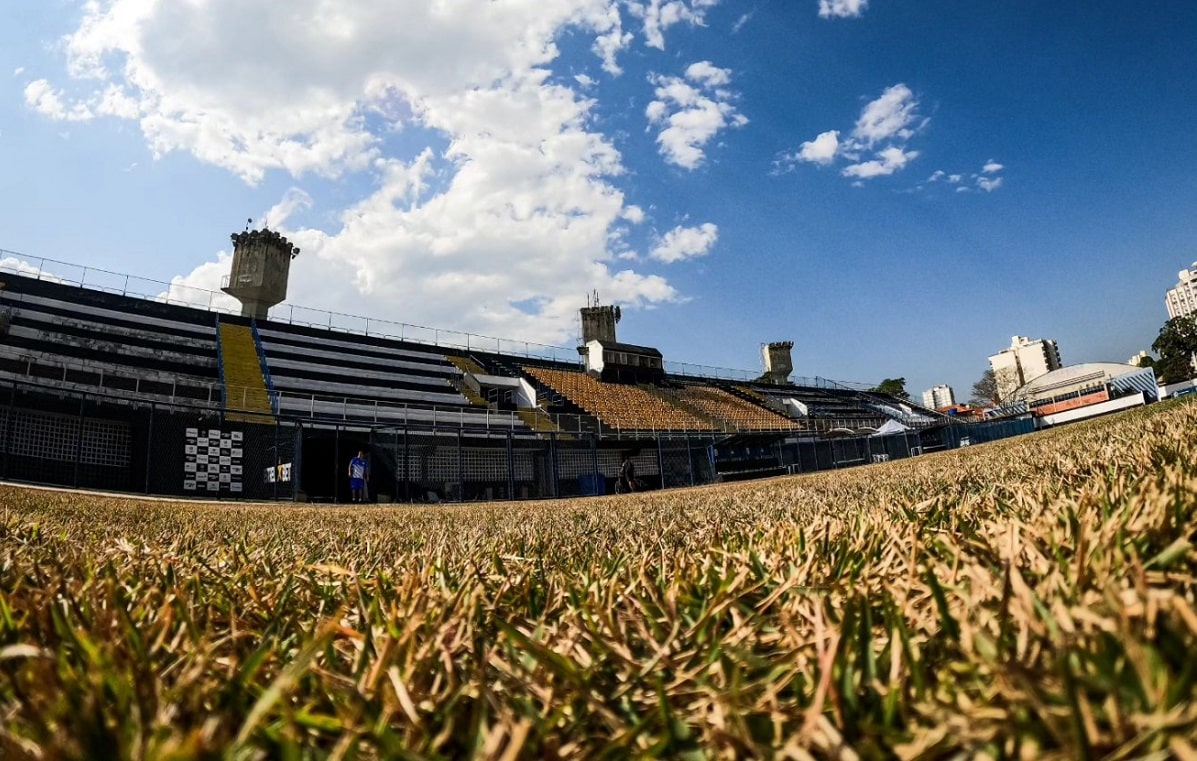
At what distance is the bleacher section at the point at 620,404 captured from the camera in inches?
1104

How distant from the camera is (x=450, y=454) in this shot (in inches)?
835

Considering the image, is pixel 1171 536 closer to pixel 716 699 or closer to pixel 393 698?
pixel 716 699

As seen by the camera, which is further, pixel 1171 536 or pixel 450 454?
pixel 450 454

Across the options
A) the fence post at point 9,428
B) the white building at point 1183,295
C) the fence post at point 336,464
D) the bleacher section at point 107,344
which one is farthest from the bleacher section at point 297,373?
the white building at point 1183,295

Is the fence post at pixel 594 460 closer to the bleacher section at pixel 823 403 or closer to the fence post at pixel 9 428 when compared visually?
the fence post at pixel 9 428

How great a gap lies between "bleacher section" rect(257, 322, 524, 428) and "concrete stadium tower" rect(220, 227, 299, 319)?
917 cm

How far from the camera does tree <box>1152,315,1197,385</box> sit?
173 feet

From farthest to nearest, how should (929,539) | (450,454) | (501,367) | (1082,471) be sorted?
(501,367), (450,454), (1082,471), (929,539)

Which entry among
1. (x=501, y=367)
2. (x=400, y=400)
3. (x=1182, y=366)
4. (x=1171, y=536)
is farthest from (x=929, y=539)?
(x=1182, y=366)

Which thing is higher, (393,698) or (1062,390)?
(1062,390)

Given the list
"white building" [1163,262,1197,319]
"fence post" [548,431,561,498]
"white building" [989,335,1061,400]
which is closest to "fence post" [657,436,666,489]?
"fence post" [548,431,561,498]

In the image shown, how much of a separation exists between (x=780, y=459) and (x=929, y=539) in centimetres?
2740

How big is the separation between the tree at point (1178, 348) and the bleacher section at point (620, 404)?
167ft

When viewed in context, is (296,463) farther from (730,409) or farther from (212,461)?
(730,409)
